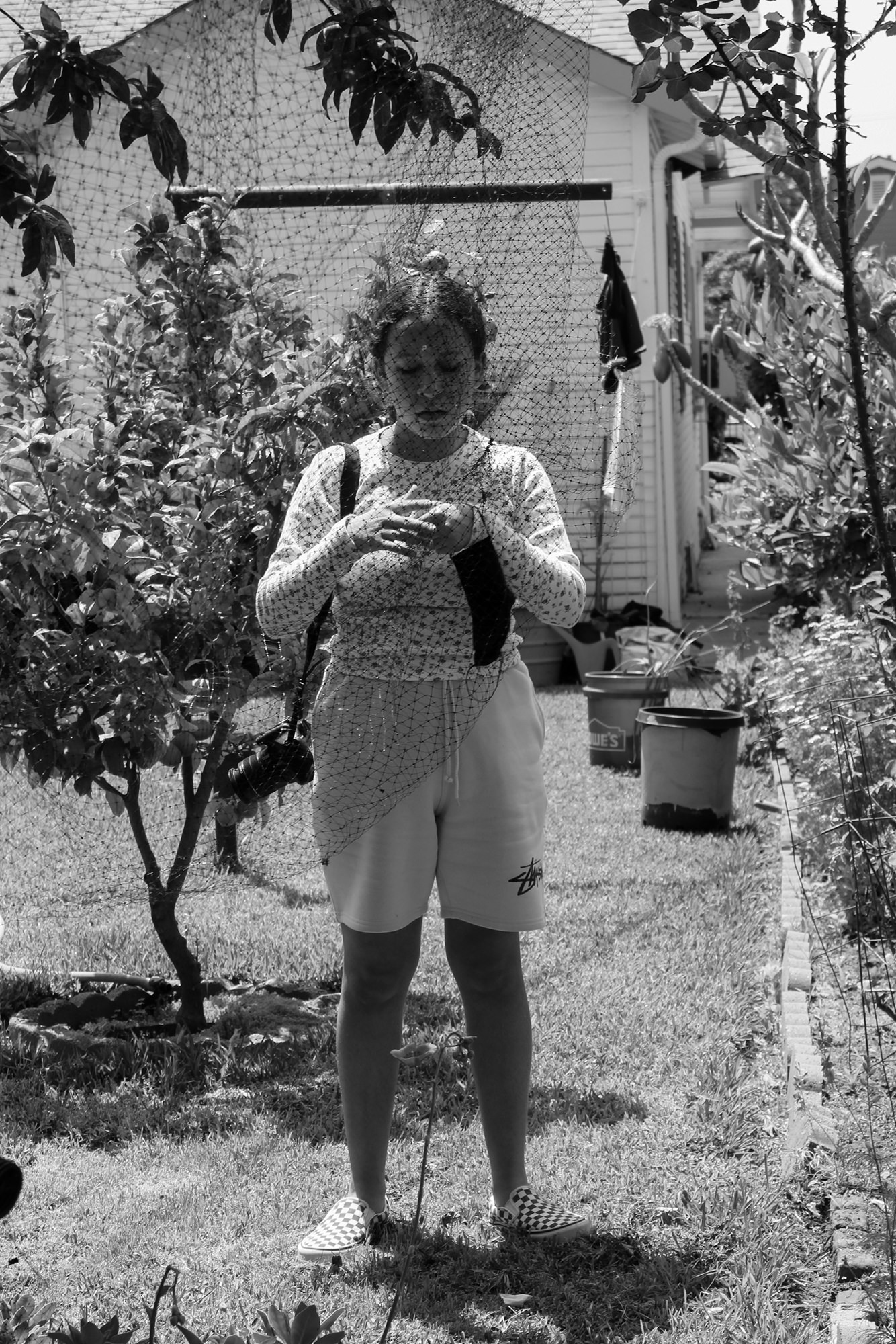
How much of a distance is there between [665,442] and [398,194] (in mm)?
8367

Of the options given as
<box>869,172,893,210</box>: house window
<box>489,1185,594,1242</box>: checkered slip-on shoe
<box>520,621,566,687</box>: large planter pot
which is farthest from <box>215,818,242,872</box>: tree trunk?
<box>869,172,893,210</box>: house window

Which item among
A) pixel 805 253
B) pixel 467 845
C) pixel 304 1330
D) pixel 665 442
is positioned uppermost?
pixel 665 442

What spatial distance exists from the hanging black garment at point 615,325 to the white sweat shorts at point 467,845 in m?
1.04

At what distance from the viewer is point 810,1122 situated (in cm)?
315

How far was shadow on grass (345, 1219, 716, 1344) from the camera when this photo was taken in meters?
2.66

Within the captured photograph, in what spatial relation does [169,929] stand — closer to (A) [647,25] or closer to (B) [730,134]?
(B) [730,134]

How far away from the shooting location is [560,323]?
10.7ft

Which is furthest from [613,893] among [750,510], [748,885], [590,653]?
[590,653]

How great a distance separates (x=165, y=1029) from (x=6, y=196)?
8.82ft

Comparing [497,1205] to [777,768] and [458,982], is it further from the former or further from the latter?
[777,768]

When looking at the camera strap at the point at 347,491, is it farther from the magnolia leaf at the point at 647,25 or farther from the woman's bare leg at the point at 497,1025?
the magnolia leaf at the point at 647,25

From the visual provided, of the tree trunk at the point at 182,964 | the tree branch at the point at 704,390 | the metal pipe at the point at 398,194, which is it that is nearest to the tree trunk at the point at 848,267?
the metal pipe at the point at 398,194

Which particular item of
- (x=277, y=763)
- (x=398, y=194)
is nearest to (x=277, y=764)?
(x=277, y=763)

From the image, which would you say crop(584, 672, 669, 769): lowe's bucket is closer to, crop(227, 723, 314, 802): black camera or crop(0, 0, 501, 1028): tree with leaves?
crop(0, 0, 501, 1028): tree with leaves
